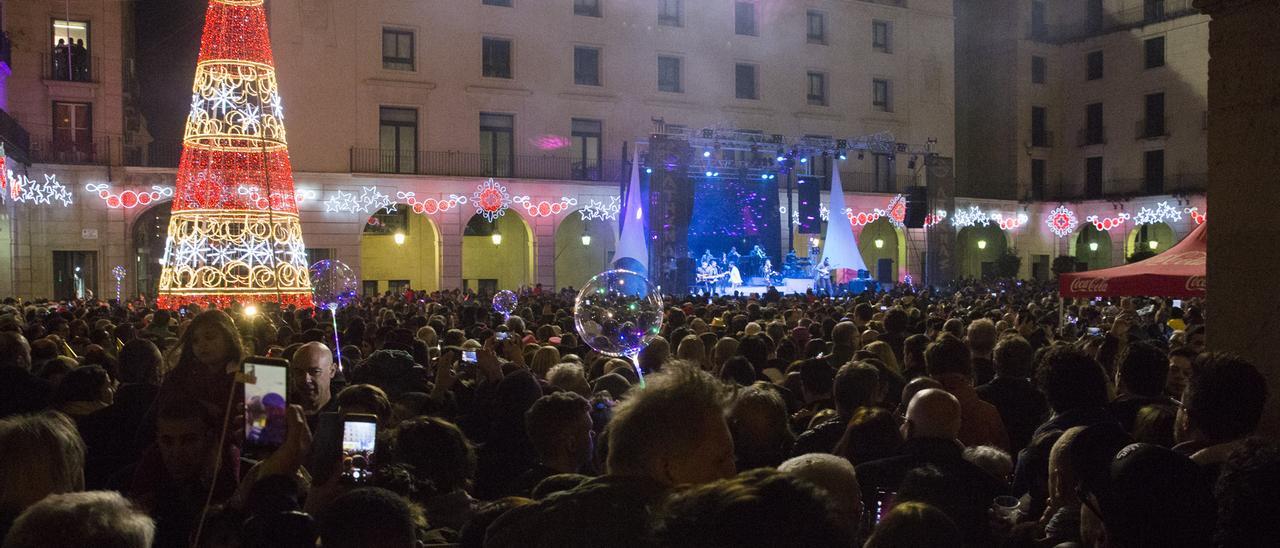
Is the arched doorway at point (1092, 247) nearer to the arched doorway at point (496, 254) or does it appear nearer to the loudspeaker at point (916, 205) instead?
the loudspeaker at point (916, 205)

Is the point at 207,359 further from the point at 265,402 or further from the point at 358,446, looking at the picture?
the point at 265,402

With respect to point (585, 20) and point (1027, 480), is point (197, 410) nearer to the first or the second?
point (1027, 480)

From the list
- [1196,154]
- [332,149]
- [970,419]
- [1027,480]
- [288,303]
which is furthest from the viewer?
[1196,154]

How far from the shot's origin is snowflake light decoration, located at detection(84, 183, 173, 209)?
2898cm

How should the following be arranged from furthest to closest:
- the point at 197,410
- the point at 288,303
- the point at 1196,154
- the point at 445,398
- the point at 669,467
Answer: the point at 1196,154, the point at 288,303, the point at 445,398, the point at 197,410, the point at 669,467

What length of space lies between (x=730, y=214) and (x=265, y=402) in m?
32.2

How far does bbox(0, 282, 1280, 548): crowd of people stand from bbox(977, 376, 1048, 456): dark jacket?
1 centimetres

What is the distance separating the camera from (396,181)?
32.7 meters

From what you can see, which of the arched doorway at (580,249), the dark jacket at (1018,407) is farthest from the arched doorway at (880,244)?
the dark jacket at (1018,407)

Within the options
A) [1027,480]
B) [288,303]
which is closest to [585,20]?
[288,303]

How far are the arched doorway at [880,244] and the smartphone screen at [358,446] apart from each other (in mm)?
40231

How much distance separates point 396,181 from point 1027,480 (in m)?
30.1

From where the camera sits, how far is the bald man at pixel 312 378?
5.75 meters

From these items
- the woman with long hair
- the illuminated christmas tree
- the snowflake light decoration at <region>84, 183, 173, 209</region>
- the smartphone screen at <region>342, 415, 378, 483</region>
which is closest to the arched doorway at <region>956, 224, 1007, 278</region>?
the snowflake light decoration at <region>84, 183, 173, 209</region>
